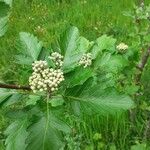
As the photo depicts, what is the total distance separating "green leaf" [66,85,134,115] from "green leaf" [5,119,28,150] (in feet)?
0.79

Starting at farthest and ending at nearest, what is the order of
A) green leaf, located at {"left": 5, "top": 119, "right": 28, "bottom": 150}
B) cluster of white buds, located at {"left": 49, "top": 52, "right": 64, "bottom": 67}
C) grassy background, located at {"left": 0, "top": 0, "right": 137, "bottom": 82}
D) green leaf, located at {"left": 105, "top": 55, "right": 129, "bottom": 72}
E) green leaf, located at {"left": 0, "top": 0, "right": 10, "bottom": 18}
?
grassy background, located at {"left": 0, "top": 0, "right": 137, "bottom": 82}
green leaf, located at {"left": 105, "top": 55, "right": 129, "bottom": 72}
cluster of white buds, located at {"left": 49, "top": 52, "right": 64, "bottom": 67}
green leaf, located at {"left": 5, "top": 119, "right": 28, "bottom": 150}
green leaf, located at {"left": 0, "top": 0, "right": 10, "bottom": 18}

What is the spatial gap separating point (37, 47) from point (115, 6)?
198 inches

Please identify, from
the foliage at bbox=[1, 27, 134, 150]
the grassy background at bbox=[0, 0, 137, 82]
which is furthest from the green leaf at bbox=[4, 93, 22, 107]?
the grassy background at bbox=[0, 0, 137, 82]

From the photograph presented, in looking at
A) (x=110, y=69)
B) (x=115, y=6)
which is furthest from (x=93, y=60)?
(x=115, y=6)

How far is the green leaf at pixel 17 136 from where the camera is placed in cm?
179

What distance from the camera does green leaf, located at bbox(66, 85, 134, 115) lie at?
65.0 inches

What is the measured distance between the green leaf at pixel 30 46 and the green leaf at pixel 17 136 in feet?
1.15

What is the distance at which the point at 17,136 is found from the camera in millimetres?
1812

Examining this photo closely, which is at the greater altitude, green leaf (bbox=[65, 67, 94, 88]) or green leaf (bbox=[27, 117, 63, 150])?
green leaf (bbox=[65, 67, 94, 88])

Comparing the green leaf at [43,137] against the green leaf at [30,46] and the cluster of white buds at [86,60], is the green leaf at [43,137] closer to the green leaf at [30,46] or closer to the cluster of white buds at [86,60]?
the green leaf at [30,46]

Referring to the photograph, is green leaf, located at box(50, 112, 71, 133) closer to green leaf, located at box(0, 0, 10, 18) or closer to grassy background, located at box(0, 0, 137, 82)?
green leaf, located at box(0, 0, 10, 18)

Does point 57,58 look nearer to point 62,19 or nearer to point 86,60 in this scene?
point 86,60

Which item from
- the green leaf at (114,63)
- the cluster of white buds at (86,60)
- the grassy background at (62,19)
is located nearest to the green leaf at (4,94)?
the cluster of white buds at (86,60)

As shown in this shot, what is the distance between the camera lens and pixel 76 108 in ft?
5.72
